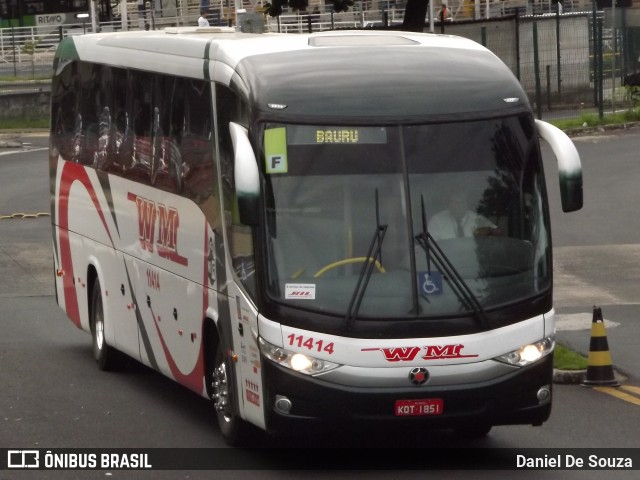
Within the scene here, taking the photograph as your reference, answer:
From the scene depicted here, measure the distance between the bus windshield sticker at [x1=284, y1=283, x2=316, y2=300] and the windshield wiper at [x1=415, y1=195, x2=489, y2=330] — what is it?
2.48ft

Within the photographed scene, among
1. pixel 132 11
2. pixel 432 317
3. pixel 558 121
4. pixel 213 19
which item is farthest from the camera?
pixel 132 11

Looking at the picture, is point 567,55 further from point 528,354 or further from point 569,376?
point 528,354

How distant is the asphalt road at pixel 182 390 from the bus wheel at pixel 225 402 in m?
0.18

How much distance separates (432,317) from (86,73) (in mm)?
6659

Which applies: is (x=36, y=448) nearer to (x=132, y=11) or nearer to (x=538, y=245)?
(x=538, y=245)

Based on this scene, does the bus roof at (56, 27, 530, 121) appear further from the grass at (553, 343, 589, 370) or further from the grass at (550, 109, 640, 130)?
the grass at (550, 109, 640, 130)

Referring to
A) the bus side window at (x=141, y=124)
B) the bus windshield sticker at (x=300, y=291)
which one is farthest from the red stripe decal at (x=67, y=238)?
the bus windshield sticker at (x=300, y=291)

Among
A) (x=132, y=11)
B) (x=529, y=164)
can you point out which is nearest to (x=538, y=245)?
(x=529, y=164)

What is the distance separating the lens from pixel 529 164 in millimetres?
10062

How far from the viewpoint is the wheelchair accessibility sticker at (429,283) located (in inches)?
375

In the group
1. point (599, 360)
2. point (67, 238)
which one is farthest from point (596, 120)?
point (599, 360)

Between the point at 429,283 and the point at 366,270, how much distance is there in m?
0.42

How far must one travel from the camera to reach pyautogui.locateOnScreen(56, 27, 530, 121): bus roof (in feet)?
32.3

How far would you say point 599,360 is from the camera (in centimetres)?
1345
